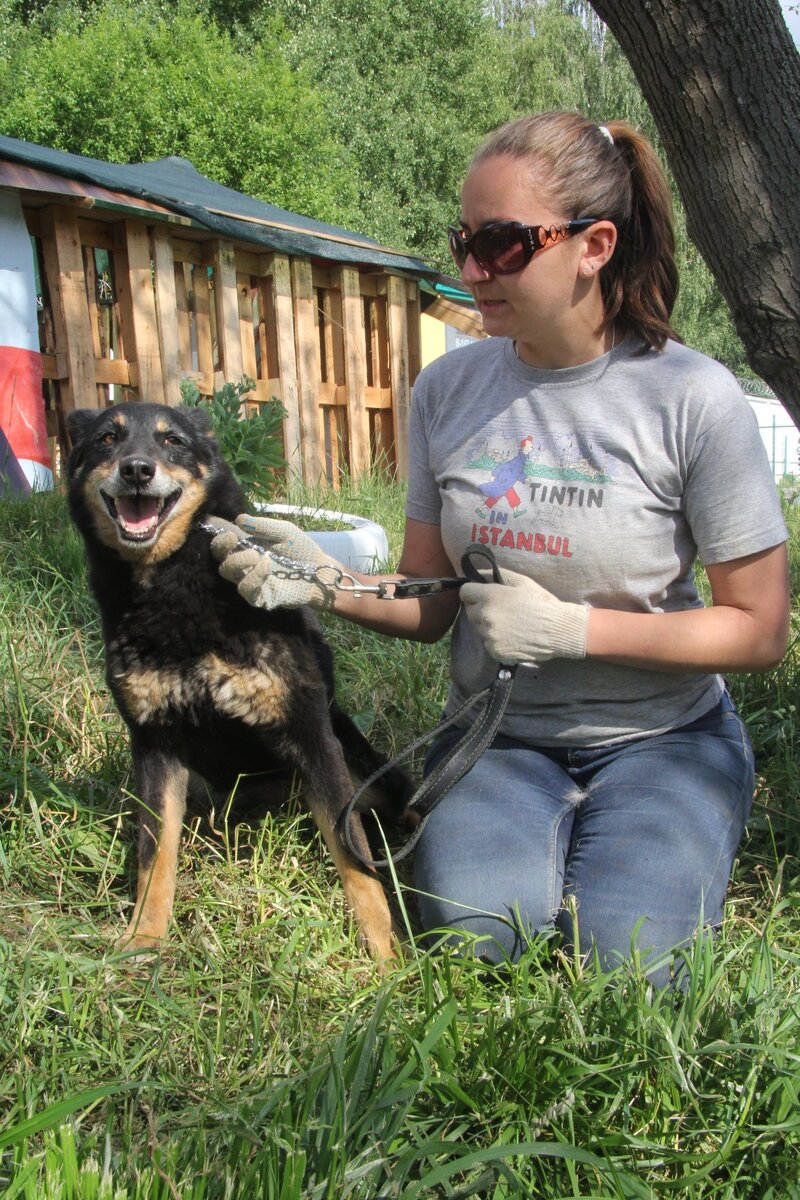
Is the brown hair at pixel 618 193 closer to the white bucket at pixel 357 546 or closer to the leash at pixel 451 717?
the leash at pixel 451 717

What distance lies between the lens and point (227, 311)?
7.88 meters

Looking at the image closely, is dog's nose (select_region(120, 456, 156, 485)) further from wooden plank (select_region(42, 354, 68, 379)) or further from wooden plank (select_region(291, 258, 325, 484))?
wooden plank (select_region(291, 258, 325, 484))

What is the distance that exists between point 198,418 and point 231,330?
5.20 m

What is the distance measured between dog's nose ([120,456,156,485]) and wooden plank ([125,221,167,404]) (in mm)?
4964

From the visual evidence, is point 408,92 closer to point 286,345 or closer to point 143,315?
point 286,345

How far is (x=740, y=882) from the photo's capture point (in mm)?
2445

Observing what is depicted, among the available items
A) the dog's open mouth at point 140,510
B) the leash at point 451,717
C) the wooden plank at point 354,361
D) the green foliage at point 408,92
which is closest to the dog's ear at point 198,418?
the dog's open mouth at point 140,510

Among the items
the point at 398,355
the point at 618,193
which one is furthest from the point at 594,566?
the point at 398,355

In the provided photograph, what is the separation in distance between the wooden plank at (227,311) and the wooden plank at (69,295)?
1.13m

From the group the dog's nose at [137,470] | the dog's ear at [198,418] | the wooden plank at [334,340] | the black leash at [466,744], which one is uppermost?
the wooden plank at [334,340]

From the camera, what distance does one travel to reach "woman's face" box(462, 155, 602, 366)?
84.3 inches

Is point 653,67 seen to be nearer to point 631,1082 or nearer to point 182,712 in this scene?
point 182,712

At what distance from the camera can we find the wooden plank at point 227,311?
7871 mm

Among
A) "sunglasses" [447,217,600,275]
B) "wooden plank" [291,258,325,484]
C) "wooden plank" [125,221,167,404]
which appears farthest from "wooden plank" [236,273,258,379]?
"sunglasses" [447,217,600,275]
